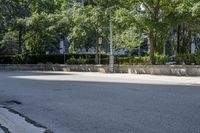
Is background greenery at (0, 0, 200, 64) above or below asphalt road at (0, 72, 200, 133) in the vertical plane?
above

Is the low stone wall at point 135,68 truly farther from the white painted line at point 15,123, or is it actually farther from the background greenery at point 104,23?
the white painted line at point 15,123

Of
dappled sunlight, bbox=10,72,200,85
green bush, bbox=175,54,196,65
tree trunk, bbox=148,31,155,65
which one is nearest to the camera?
dappled sunlight, bbox=10,72,200,85

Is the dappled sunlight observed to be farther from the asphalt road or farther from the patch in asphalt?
the patch in asphalt

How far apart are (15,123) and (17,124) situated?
0.20 m

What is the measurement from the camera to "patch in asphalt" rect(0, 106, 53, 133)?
992cm

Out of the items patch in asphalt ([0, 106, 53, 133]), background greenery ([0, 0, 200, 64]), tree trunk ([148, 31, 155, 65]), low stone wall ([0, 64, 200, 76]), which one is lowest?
patch in asphalt ([0, 106, 53, 133])

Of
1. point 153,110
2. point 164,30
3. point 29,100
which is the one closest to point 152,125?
point 153,110

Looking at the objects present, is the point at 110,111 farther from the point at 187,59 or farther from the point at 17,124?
the point at 187,59

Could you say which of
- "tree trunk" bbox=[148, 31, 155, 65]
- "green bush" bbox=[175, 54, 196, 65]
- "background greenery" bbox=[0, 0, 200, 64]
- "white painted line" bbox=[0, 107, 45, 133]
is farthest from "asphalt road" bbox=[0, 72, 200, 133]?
"tree trunk" bbox=[148, 31, 155, 65]

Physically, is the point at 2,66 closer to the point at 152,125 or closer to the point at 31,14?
the point at 31,14

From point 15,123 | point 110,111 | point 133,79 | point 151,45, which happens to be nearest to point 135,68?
point 151,45

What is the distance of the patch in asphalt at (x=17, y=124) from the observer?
9.92 meters

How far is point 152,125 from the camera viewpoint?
402 inches

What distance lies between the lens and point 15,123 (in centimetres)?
1106
